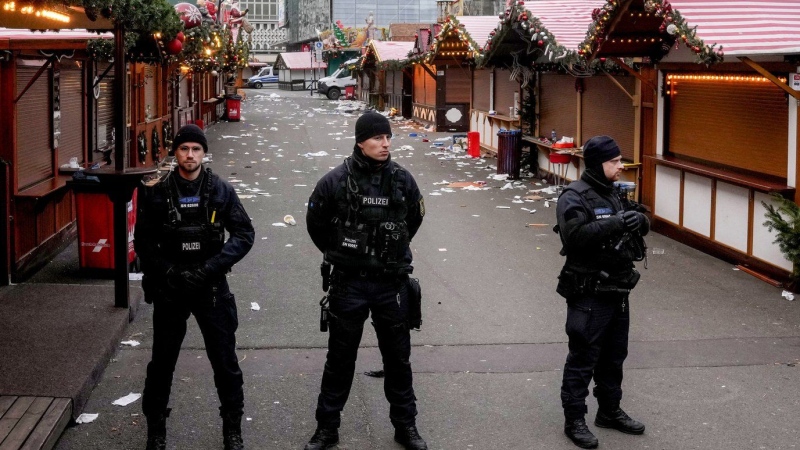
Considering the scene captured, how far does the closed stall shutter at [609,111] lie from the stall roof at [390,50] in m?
28.3

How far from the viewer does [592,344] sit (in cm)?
569

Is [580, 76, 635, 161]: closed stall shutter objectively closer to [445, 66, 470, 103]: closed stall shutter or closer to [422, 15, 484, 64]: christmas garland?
[422, 15, 484, 64]: christmas garland

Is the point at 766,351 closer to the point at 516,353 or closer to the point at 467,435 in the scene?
the point at 516,353

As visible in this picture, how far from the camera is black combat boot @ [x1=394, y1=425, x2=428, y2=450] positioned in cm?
552

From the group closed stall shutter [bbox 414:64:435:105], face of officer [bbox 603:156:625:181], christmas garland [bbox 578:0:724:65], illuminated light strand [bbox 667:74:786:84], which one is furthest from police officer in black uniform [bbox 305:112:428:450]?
closed stall shutter [bbox 414:64:435:105]

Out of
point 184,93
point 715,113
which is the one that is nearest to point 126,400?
point 715,113

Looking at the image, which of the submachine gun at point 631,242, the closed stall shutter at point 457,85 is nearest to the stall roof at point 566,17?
the submachine gun at point 631,242

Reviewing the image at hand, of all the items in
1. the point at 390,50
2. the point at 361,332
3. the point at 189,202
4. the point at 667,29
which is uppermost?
the point at 390,50

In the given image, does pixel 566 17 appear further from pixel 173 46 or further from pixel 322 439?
pixel 322 439

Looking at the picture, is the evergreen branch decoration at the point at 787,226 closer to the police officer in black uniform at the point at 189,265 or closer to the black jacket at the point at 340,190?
the black jacket at the point at 340,190

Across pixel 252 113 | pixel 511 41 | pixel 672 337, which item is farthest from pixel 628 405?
pixel 252 113

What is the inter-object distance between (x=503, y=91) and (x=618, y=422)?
1867cm

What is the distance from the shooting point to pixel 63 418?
A: 5.74 metres

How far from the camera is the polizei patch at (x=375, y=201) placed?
5375mm
